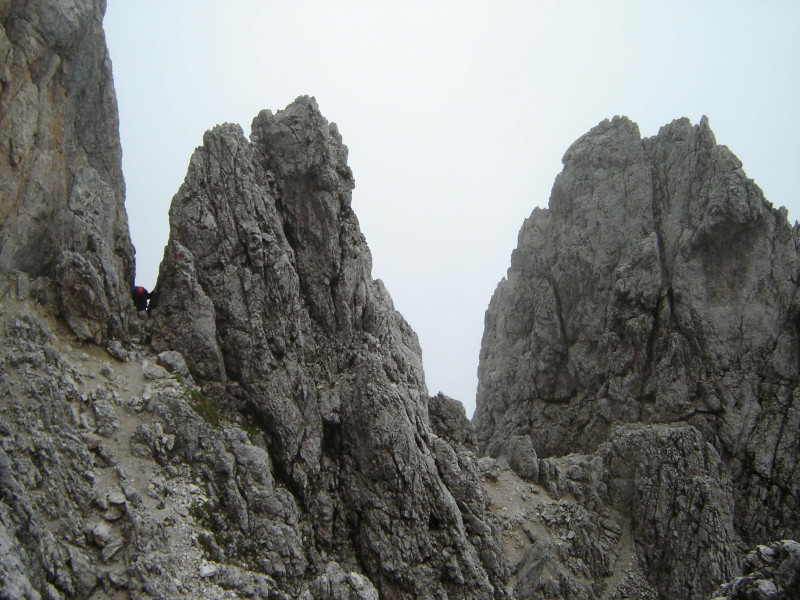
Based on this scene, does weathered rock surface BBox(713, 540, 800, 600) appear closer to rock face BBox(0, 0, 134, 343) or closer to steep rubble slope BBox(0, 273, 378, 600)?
steep rubble slope BBox(0, 273, 378, 600)

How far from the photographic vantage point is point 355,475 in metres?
29.1

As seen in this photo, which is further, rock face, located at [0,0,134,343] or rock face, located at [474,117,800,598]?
rock face, located at [474,117,800,598]

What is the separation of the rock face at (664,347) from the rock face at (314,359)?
13174 mm

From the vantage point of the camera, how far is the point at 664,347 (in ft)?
135

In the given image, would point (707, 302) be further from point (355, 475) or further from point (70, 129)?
point (70, 129)

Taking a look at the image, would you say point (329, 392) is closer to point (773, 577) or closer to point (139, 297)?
point (139, 297)

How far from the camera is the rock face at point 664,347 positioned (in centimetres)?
3591

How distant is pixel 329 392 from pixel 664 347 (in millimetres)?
25178

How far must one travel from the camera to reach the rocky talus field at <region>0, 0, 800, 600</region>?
2209 cm

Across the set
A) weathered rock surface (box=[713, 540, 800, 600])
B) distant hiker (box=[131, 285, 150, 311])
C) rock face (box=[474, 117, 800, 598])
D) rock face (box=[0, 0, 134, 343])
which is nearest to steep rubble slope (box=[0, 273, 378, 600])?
rock face (box=[0, 0, 134, 343])

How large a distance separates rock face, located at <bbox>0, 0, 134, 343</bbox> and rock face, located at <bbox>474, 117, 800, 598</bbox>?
30014 mm

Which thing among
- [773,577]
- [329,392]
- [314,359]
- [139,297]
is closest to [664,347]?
[329,392]

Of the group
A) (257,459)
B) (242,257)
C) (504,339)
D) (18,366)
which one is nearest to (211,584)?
(257,459)

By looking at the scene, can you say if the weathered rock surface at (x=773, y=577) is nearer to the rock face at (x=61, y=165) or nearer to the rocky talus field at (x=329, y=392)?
the rocky talus field at (x=329, y=392)
